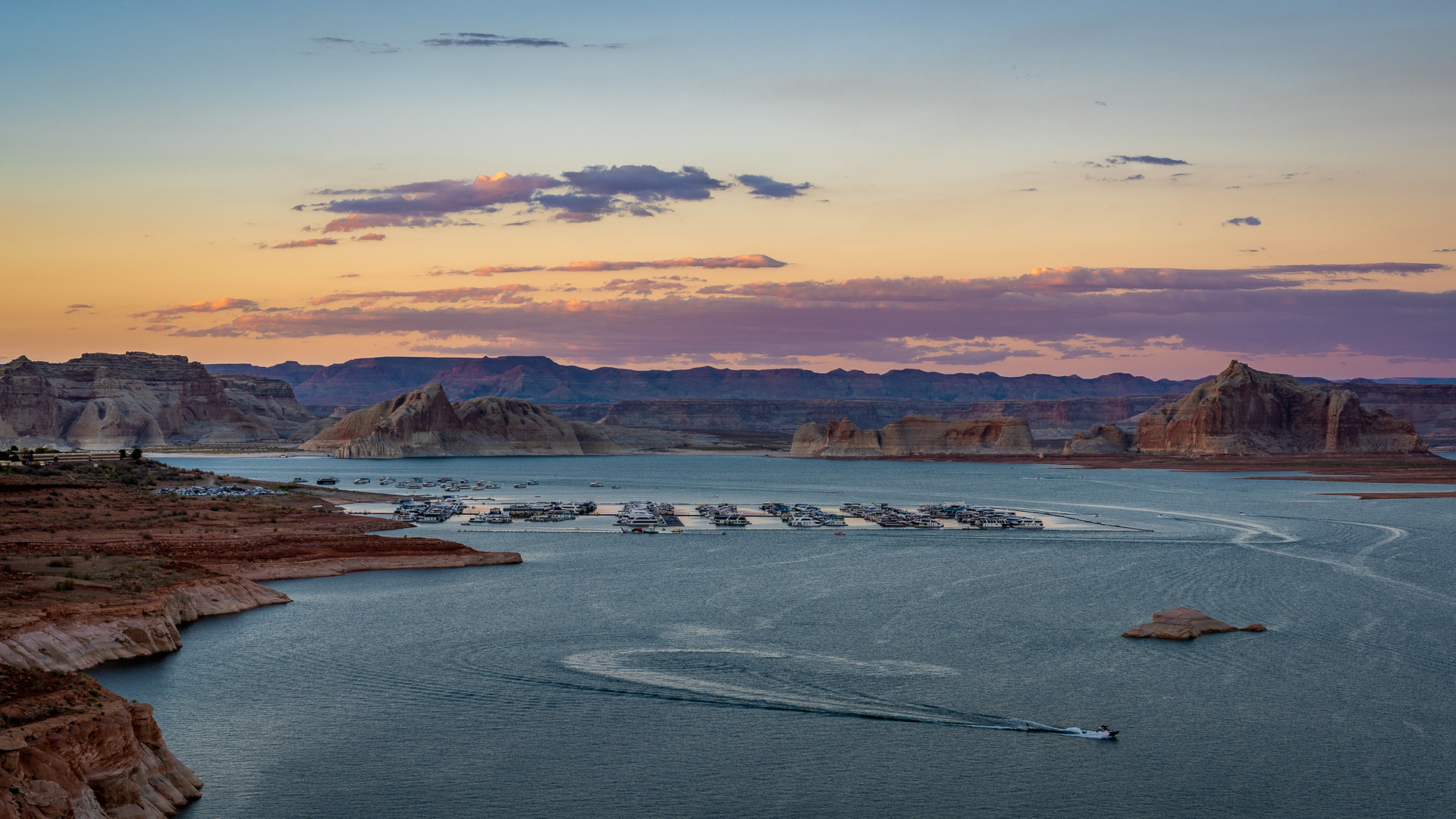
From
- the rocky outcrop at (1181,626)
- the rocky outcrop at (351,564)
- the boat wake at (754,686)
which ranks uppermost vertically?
the rocky outcrop at (1181,626)

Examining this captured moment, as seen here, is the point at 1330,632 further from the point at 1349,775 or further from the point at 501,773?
the point at 501,773

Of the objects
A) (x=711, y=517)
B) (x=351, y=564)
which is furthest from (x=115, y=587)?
(x=711, y=517)

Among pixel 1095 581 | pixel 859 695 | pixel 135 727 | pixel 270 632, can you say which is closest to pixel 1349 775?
pixel 859 695

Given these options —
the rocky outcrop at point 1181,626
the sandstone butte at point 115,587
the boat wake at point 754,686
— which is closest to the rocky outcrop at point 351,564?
the sandstone butte at point 115,587

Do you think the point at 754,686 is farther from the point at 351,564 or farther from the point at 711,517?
the point at 711,517

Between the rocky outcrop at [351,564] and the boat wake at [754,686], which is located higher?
the boat wake at [754,686]

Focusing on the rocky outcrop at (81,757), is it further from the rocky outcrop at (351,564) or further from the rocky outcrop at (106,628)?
the rocky outcrop at (351,564)
